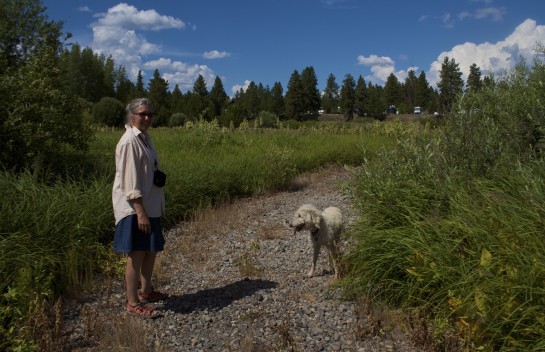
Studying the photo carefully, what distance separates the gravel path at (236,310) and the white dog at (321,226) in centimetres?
32

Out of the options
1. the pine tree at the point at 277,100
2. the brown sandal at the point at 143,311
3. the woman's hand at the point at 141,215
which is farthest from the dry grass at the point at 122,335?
the pine tree at the point at 277,100

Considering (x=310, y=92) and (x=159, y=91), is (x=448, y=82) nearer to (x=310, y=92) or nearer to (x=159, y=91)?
(x=159, y=91)

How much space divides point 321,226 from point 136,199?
2361 mm

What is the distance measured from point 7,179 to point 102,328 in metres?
3.38

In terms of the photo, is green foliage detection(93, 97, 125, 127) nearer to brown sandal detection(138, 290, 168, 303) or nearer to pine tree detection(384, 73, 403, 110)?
brown sandal detection(138, 290, 168, 303)

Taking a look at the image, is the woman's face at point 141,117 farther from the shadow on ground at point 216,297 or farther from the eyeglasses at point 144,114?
the shadow on ground at point 216,297

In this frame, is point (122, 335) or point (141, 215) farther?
point (141, 215)

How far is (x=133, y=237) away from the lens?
14.3 ft

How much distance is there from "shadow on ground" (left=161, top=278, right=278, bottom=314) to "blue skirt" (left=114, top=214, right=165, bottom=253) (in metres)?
0.84

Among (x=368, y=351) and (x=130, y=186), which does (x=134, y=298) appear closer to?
(x=130, y=186)

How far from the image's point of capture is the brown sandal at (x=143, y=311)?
4578mm

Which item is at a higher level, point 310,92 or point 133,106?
point 310,92

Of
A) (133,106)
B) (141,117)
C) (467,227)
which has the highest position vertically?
(133,106)

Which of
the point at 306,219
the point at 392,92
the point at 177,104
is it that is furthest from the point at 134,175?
the point at 392,92
